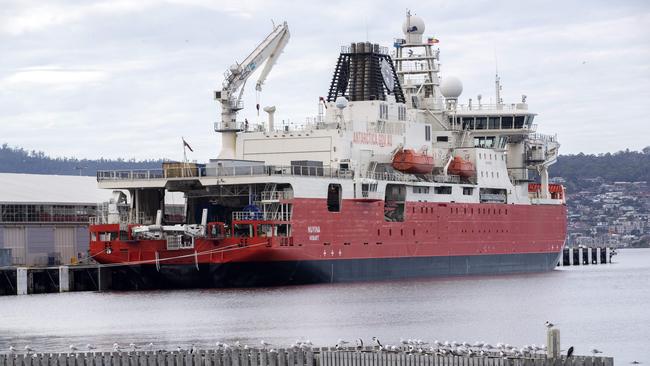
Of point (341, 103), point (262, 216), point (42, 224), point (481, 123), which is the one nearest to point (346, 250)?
point (262, 216)

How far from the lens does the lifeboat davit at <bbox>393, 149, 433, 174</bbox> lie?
8288 cm

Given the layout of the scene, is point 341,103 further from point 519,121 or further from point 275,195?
point 519,121

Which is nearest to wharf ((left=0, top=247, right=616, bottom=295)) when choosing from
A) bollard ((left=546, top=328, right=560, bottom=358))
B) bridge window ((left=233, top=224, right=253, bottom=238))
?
bridge window ((left=233, top=224, right=253, bottom=238))

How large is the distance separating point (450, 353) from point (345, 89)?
51357 mm

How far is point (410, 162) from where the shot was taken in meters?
82.8

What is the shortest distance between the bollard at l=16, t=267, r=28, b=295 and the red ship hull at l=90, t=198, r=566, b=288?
415 cm

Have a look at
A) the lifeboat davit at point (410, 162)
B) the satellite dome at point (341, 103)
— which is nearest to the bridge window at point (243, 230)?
the satellite dome at point (341, 103)

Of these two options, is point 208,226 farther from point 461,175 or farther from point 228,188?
point 461,175

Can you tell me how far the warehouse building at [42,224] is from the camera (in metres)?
87.4

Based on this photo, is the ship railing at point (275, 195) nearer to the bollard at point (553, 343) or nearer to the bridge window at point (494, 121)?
the bridge window at point (494, 121)

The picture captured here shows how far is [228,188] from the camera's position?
74750mm

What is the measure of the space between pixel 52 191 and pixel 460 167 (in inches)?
1012

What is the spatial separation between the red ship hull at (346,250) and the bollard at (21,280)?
415 cm

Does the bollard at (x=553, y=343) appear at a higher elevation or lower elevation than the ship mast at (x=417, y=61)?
lower
